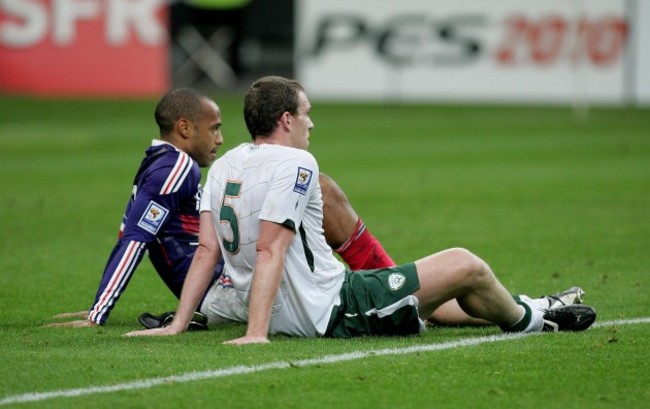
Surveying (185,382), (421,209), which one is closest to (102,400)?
(185,382)

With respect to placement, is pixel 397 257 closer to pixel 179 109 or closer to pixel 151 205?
pixel 179 109

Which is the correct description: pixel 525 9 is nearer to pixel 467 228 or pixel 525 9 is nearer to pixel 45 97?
pixel 45 97

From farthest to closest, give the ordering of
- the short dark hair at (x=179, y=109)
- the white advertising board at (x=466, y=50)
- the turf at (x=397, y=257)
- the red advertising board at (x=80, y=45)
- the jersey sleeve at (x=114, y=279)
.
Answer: the white advertising board at (x=466, y=50) < the red advertising board at (x=80, y=45) < the short dark hair at (x=179, y=109) < the jersey sleeve at (x=114, y=279) < the turf at (x=397, y=257)

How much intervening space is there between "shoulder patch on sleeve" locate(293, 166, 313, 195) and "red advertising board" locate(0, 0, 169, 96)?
27176 mm

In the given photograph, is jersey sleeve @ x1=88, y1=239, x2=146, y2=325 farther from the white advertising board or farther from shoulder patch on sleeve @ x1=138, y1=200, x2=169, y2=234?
the white advertising board

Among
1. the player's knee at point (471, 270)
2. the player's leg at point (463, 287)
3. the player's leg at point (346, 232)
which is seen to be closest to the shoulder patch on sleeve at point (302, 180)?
the player's leg at point (463, 287)

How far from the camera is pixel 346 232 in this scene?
7832 millimetres

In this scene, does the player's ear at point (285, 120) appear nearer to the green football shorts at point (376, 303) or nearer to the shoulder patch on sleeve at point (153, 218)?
Result: the green football shorts at point (376, 303)

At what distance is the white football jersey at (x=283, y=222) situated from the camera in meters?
6.53

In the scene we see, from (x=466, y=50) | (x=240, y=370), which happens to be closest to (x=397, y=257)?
(x=240, y=370)

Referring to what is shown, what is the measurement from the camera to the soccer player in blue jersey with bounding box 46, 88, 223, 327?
7.39 m

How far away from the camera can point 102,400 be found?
17.6 feet

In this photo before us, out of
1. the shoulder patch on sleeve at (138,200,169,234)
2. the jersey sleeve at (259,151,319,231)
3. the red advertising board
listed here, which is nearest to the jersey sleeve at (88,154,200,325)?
the shoulder patch on sleeve at (138,200,169,234)

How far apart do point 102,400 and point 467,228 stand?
7.59 metres
